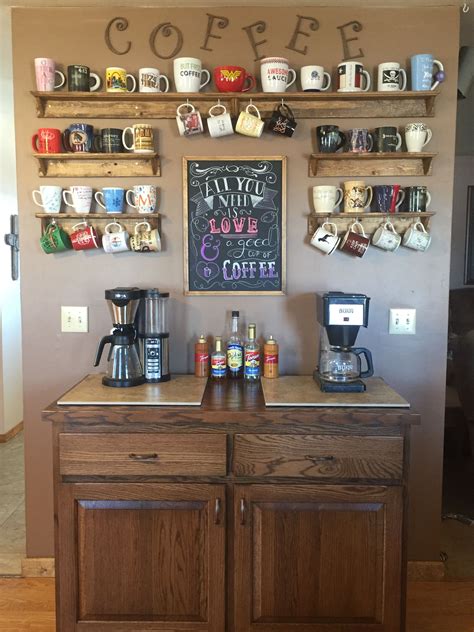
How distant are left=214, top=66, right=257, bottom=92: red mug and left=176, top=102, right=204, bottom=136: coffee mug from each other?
14 cm

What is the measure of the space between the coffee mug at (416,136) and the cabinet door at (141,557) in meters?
1.42

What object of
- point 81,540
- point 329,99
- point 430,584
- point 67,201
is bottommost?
point 430,584

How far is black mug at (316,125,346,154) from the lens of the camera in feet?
7.17

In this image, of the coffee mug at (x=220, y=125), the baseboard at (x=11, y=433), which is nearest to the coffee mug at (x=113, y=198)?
the coffee mug at (x=220, y=125)

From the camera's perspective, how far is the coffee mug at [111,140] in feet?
7.30

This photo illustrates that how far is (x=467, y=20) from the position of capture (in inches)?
93.1

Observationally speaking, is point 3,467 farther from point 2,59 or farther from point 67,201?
point 2,59

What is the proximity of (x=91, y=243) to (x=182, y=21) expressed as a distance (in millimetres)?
913

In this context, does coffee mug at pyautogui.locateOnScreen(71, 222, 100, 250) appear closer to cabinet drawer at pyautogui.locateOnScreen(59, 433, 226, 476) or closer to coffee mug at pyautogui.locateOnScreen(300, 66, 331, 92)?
cabinet drawer at pyautogui.locateOnScreen(59, 433, 226, 476)

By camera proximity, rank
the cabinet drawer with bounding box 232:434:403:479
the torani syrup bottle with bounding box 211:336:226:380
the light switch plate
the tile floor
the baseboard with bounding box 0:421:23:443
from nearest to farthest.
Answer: the cabinet drawer with bounding box 232:434:403:479
the torani syrup bottle with bounding box 211:336:226:380
the light switch plate
the tile floor
the baseboard with bounding box 0:421:23:443

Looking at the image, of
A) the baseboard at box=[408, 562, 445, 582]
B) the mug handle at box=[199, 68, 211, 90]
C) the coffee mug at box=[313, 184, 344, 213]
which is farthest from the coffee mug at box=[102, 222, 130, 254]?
the baseboard at box=[408, 562, 445, 582]

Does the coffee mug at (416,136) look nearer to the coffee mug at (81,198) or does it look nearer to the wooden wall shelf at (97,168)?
the wooden wall shelf at (97,168)

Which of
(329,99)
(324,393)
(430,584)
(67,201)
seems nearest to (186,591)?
(324,393)

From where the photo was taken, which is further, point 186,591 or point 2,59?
point 2,59
